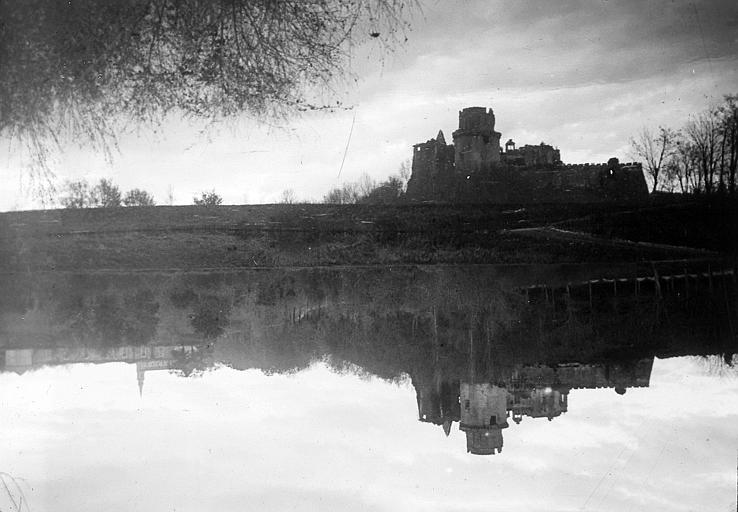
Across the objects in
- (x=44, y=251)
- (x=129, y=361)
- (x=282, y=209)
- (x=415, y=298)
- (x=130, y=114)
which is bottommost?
(x=129, y=361)

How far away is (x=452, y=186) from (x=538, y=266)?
→ 7.95 m

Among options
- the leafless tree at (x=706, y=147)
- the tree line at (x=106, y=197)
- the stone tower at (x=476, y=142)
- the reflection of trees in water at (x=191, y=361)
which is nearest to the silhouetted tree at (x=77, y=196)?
the tree line at (x=106, y=197)

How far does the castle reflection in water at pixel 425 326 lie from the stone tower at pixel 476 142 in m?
2.10

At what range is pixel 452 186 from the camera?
14.9 metres

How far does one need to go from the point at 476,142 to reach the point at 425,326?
5.66m

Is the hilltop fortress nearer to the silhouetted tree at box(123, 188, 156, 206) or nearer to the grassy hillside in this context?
the grassy hillside

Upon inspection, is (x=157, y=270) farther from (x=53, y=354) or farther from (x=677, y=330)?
(x=677, y=330)

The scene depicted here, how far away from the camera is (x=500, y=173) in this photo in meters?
14.8

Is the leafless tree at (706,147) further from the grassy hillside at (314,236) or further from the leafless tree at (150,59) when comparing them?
the leafless tree at (150,59)

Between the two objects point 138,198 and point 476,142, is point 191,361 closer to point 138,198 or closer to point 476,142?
point 138,198

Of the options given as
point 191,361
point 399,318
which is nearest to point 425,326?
point 399,318

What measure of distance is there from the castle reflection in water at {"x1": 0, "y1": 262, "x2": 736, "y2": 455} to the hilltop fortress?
85.3 inches

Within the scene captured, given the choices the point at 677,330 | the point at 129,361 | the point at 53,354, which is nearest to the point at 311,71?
the point at 129,361

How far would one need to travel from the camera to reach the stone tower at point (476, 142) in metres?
7.80
